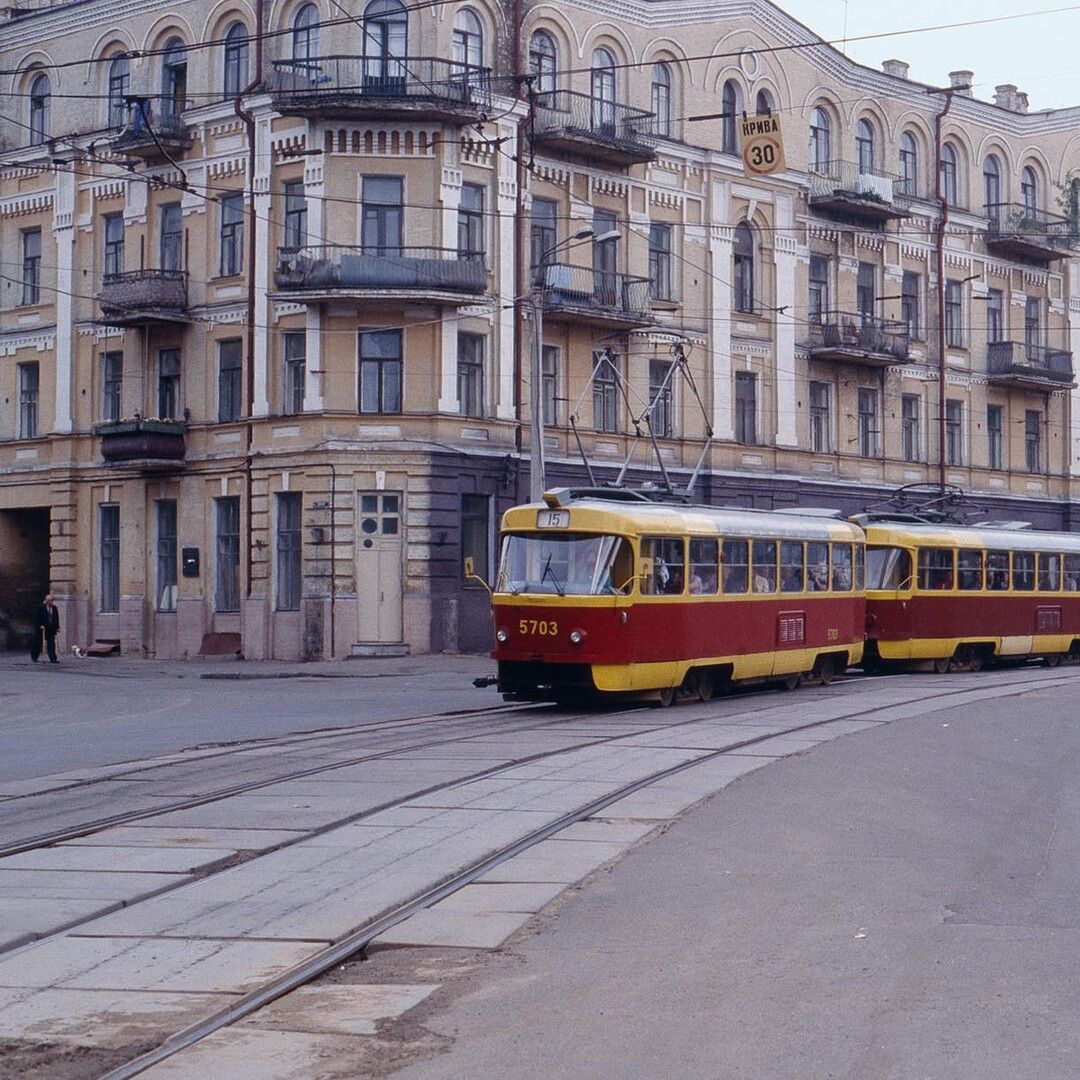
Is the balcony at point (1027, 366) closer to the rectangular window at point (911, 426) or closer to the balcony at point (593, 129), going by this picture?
the rectangular window at point (911, 426)

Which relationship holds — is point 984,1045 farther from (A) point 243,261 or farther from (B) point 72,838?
(A) point 243,261

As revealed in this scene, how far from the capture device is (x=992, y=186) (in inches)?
2055

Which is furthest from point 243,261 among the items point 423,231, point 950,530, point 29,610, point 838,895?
point 838,895

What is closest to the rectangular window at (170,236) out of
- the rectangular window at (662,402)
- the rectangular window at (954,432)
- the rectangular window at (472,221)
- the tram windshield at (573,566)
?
the rectangular window at (472,221)

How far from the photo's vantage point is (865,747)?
58.3 ft

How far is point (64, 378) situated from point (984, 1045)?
38.0m

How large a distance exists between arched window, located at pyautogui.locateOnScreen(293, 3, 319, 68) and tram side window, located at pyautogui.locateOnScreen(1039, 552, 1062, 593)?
59.3 feet

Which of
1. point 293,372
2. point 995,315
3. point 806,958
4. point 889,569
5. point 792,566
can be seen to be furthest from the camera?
point 995,315

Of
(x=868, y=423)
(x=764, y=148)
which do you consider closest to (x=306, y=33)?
(x=764, y=148)

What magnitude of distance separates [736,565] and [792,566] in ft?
6.79

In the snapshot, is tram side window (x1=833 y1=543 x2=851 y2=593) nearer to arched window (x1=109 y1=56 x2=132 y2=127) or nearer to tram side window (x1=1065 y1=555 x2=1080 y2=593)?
tram side window (x1=1065 y1=555 x2=1080 y2=593)

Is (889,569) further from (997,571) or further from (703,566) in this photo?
(703,566)

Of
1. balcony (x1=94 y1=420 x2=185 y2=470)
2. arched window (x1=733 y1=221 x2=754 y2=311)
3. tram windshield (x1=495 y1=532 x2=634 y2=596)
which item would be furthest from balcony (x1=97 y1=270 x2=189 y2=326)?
tram windshield (x1=495 y1=532 x2=634 y2=596)

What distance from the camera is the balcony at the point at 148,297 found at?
39062 millimetres
